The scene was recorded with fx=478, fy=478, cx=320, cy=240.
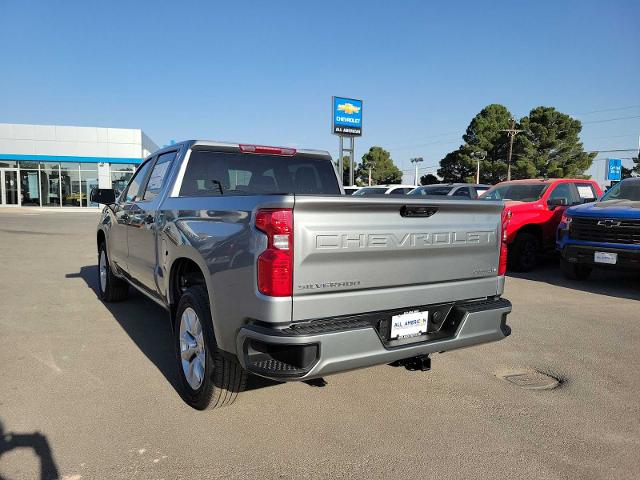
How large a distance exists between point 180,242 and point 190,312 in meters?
0.52

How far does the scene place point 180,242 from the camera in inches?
137

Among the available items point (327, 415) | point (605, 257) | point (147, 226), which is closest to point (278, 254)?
point (327, 415)

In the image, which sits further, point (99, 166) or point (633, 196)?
point (99, 166)

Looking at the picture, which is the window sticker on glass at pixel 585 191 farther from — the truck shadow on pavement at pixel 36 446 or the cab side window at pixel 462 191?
the truck shadow on pavement at pixel 36 446

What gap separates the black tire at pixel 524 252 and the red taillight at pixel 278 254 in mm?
7975

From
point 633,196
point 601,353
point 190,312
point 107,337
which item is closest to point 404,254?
point 190,312

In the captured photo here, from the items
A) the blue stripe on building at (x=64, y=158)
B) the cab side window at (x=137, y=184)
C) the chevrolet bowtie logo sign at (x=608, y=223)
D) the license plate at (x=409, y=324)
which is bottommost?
the license plate at (x=409, y=324)

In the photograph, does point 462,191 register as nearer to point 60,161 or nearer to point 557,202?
point 557,202

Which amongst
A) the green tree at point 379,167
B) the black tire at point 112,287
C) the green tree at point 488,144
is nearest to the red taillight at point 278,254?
the black tire at point 112,287

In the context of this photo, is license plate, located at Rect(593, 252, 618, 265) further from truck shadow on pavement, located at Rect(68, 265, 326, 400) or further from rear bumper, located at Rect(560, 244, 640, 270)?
truck shadow on pavement, located at Rect(68, 265, 326, 400)

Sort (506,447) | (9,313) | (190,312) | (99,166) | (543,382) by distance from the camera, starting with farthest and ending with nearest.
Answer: (99,166) → (9,313) → (543,382) → (190,312) → (506,447)

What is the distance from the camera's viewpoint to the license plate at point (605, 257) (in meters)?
7.32

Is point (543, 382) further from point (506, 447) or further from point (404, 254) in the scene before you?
point (404, 254)

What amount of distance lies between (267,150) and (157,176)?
3.70 ft
